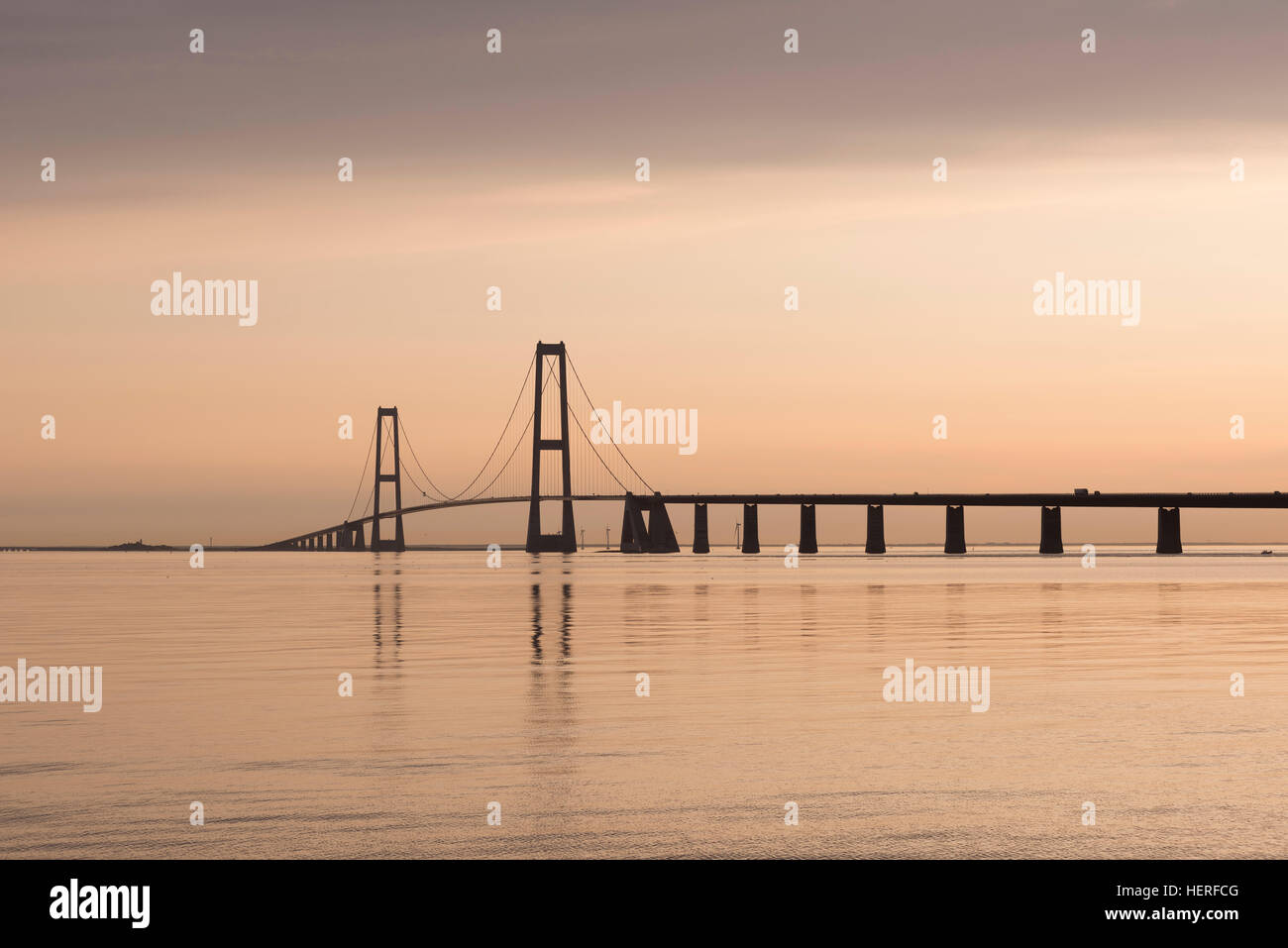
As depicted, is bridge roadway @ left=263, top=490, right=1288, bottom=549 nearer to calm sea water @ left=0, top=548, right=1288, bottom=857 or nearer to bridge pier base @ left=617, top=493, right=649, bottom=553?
bridge pier base @ left=617, top=493, right=649, bottom=553

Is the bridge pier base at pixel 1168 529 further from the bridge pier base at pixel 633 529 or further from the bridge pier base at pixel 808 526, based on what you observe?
the bridge pier base at pixel 633 529

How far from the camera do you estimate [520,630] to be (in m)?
35.2

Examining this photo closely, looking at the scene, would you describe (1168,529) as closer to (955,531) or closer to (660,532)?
(955,531)

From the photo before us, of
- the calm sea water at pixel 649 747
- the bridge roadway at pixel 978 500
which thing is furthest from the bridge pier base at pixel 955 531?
the calm sea water at pixel 649 747

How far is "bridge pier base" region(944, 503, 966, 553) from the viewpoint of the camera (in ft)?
614

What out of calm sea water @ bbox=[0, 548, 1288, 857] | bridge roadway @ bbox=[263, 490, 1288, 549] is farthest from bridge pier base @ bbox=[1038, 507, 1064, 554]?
calm sea water @ bbox=[0, 548, 1288, 857]

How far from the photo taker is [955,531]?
7377 inches

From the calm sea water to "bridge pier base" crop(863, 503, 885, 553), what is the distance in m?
159

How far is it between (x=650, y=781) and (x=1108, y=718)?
6.94 m

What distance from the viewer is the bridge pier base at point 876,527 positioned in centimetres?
19212
